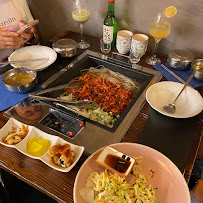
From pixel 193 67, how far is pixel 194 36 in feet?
0.98

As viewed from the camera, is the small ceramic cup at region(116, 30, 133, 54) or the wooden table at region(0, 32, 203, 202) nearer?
the wooden table at region(0, 32, 203, 202)

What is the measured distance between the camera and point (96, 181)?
0.95 meters

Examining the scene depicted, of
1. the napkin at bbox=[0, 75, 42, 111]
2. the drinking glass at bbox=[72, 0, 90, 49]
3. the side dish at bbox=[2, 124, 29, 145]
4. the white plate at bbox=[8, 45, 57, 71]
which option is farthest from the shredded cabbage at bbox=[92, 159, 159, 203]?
the drinking glass at bbox=[72, 0, 90, 49]

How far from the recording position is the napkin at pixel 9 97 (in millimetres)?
1420

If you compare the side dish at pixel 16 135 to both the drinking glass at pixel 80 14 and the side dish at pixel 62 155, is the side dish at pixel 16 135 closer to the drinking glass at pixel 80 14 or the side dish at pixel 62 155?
the side dish at pixel 62 155

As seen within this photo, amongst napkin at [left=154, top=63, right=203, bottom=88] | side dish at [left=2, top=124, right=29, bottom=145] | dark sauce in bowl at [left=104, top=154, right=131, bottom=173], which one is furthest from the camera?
napkin at [left=154, top=63, right=203, bottom=88]

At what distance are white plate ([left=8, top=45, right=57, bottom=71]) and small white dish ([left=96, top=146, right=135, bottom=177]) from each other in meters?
0.98

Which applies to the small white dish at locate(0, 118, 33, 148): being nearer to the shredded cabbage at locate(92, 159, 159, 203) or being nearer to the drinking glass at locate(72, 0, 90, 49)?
the shredded cabbage at locate(92, 159, 159, 203)

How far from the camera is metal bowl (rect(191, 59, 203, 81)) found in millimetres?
1538

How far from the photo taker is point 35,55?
1850mm

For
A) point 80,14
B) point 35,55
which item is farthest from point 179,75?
point 35,55

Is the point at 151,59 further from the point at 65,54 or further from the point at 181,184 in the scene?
the point at 181,184

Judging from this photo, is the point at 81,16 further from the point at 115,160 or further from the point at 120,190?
the point at 120,190

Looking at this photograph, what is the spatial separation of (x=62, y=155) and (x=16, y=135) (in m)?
0.33
